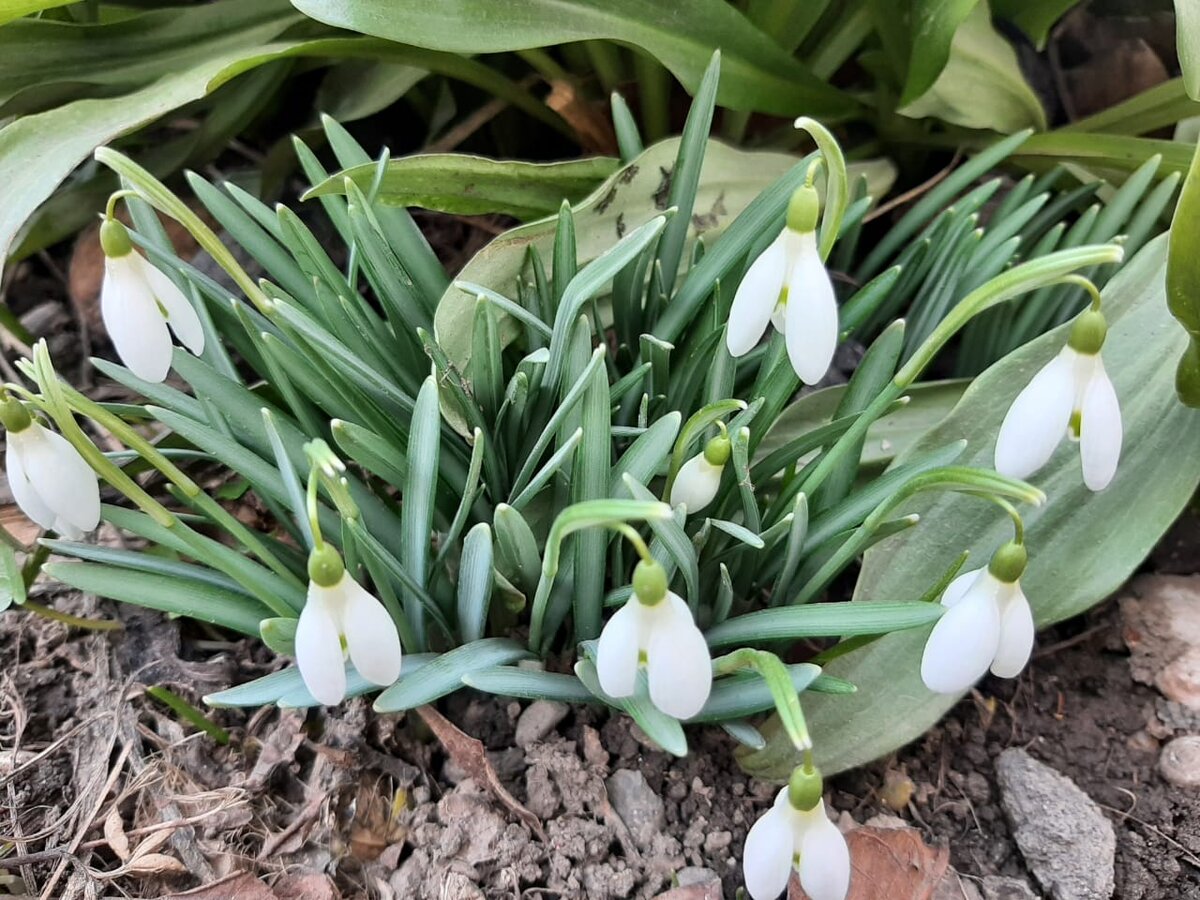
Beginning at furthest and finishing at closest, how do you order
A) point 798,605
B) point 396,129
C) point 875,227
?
point 396,129 < point 875,227 < point 798,605

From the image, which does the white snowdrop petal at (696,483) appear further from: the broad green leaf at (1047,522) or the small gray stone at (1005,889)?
the small gray stone at (1005,889)

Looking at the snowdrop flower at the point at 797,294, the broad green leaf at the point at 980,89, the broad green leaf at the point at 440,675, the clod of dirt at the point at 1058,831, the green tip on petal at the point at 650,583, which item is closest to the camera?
the green tip on petal at the point at 650,583

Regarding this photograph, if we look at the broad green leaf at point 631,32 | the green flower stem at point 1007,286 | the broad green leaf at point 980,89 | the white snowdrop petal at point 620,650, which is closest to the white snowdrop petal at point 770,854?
the white snowdrop petal at point 620,650

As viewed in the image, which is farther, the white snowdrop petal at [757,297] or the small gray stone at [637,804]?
the small gray stone at [637,804]

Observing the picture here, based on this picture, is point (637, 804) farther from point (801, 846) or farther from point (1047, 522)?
point (1047, 522)

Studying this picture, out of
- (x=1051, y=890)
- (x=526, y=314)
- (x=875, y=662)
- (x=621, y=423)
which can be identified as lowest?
(x=1051, y=890)

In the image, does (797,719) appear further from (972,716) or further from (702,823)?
(972,716)

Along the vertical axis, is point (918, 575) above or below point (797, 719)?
below

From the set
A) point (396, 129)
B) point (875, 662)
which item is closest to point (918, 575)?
point (875, 662)
